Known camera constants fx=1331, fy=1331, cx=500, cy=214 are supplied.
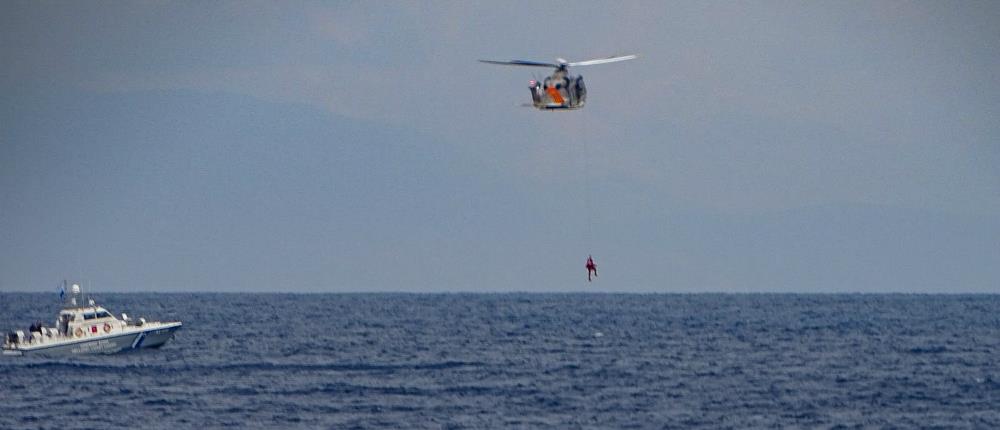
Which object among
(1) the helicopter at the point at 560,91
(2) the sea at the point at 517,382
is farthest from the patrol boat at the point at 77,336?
(1) the helicopter at the point at 560,91

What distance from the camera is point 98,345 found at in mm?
75062

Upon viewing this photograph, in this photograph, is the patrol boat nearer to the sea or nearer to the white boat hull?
the white boat hull

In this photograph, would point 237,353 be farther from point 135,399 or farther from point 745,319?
point 745,319

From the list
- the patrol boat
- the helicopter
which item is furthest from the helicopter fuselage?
the patrol boat

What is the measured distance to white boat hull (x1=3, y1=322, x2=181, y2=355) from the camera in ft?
243

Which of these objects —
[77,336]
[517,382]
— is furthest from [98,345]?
[517,382]

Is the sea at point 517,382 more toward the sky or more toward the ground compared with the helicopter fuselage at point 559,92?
more toward the ground

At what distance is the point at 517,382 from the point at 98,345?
25.3 m

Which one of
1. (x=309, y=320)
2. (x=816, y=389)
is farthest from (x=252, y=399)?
(x=309, y=320)

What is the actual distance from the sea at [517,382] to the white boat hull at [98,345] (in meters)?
0.70

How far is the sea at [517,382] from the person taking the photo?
5378 centimetres

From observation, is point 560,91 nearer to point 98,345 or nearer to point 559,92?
point 559,92

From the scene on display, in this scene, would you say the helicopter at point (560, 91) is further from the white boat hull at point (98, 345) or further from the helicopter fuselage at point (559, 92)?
the white boat hull at point (98, 345)

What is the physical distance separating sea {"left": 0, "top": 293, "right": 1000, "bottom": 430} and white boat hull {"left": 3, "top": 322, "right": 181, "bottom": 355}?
696 millimetres
